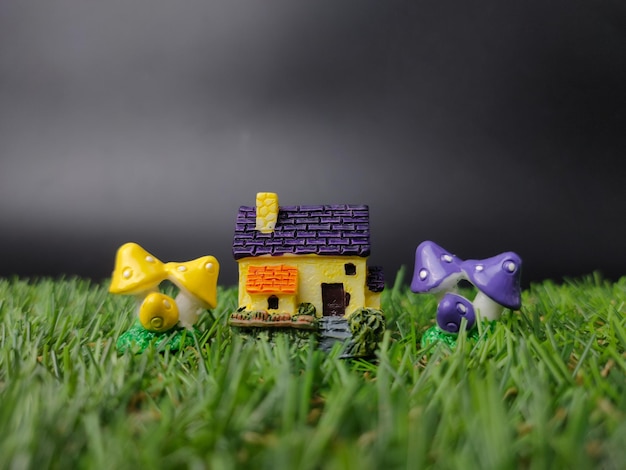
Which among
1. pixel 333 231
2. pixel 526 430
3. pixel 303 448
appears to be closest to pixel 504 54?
pixel 333 231

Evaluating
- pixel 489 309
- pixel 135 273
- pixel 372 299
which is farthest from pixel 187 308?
pixel 489 309

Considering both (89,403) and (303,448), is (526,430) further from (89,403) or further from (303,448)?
(89,403)

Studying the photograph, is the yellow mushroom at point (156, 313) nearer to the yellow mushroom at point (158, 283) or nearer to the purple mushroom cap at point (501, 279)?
the yellow mushroom at point (158, 283)

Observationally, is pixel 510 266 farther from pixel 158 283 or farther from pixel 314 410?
pixel 158 283

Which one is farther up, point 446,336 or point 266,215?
point 266,215

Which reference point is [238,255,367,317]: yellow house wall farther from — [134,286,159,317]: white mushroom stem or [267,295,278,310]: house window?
[134,286,159,317]: white mushroom stem

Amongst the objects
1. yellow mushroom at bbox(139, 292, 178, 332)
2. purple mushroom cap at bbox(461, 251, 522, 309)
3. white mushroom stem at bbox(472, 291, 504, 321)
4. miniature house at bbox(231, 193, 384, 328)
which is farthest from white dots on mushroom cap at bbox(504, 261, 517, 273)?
yellow mushroom at bbox(139, 292, 178, 332)
